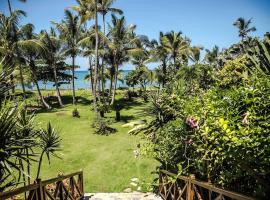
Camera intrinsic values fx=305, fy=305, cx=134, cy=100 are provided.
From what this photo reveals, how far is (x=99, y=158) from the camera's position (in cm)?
1831

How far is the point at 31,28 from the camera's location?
3438cm

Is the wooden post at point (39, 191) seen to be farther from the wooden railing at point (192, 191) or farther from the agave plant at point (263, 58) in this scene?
the agave plant at point (263, 58)

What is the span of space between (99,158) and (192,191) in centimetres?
1154

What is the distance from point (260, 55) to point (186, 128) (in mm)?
2430

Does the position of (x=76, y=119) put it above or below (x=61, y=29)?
below

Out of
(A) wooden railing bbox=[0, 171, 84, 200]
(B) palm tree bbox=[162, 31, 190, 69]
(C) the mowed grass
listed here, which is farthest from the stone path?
(B) palm tree bbox=[162, 31, 190, 69]

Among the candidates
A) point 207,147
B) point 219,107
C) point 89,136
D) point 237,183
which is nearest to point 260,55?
point 219,107

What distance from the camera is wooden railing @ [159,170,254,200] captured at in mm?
5648

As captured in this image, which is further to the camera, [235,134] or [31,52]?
[31,52]

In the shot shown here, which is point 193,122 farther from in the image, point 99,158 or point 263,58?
point 99,158

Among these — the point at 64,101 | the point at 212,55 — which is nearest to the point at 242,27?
the point at 212,55

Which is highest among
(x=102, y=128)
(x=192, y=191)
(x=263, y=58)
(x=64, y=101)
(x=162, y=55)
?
(x=162, y=55)

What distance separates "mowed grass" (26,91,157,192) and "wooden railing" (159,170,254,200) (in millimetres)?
2490

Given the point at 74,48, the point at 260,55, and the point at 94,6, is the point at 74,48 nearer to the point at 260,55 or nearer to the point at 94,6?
the point at 94,6
